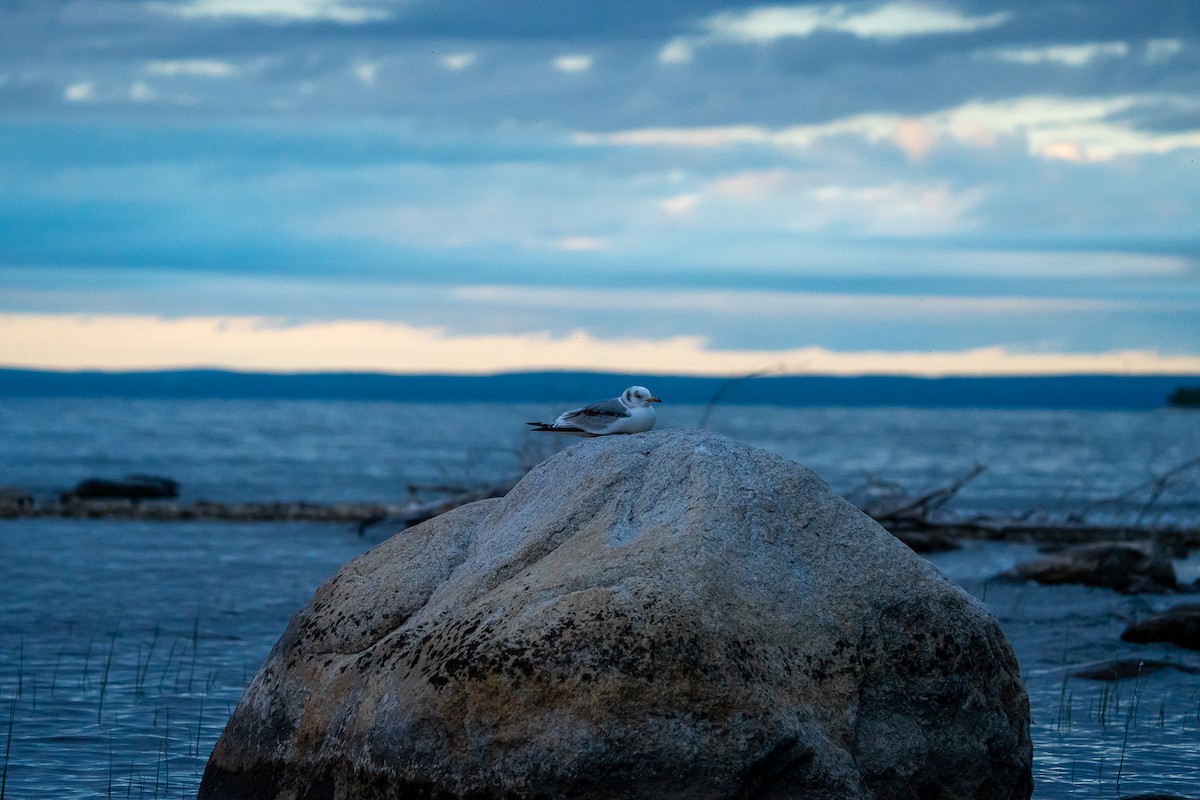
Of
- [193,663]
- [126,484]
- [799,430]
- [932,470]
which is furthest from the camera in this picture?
[799,430]

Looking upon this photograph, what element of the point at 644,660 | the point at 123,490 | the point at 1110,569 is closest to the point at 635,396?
the point at 644,660

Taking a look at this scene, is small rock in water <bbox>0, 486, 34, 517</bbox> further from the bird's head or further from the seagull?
the bird's head

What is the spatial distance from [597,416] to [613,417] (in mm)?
117

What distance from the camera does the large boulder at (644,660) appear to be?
599 cm

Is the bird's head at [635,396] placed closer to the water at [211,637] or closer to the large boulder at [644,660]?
the large boulder at [644,660]

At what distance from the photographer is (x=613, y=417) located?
8.48 m

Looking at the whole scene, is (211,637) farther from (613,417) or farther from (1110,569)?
(1110,569)

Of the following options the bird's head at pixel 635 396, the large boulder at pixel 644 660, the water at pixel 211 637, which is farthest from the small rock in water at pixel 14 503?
the large boulder at pixel 644 660

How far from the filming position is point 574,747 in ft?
19.4

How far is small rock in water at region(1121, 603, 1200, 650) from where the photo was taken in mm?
13688

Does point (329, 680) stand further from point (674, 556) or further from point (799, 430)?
point (799, 430)

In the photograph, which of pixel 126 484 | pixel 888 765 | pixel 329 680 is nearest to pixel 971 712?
pixel 888 765

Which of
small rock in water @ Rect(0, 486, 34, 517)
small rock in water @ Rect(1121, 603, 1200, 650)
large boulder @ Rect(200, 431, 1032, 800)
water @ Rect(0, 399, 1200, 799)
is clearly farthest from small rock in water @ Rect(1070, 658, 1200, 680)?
small rock in water @ Rect(0, 486, 34, 517)

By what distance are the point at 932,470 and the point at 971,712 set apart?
4665cm
